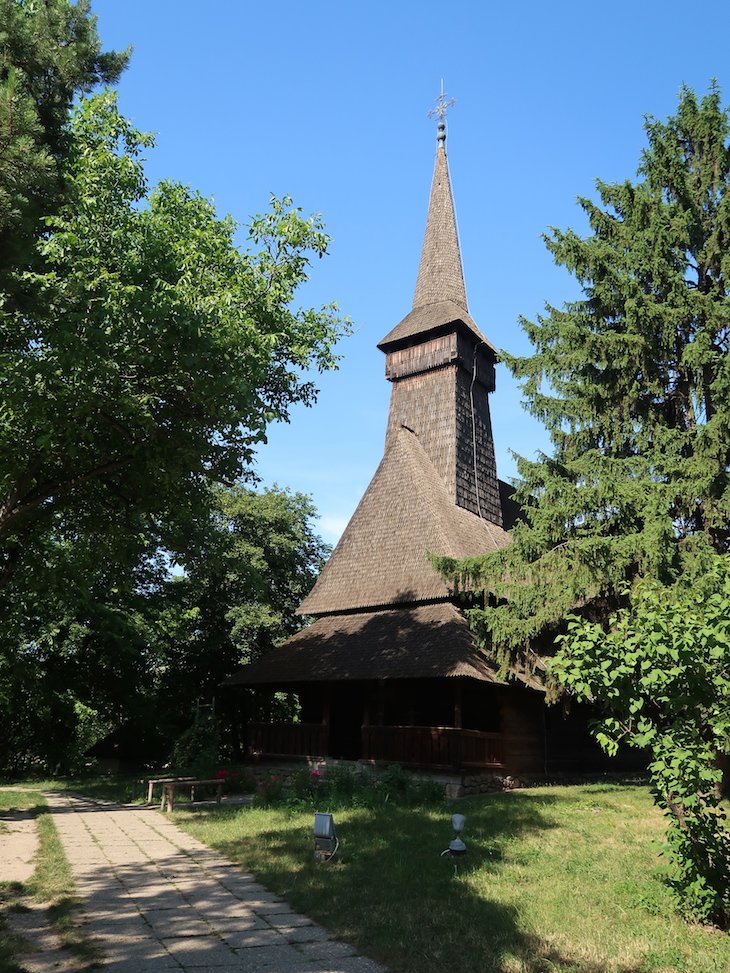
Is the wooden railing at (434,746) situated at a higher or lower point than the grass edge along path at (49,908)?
higher

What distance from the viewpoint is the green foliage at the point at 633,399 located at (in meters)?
13.0

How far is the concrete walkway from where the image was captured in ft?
17.4

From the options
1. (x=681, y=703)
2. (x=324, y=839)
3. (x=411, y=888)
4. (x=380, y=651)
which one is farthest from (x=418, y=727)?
(x=681, y=703)

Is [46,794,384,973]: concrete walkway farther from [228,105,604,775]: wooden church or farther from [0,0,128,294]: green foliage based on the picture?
[228,105,604,775]: wooden church

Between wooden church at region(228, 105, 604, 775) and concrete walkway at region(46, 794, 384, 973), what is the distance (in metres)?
6.62

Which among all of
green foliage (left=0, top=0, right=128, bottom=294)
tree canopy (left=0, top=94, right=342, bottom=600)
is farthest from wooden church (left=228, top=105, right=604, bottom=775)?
green foliage (left=0, top=0, right=128, bottom=294)

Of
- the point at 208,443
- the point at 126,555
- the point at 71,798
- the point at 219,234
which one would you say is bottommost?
the point at 71,798

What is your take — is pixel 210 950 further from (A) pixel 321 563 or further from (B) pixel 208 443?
(A) pixel 321 563

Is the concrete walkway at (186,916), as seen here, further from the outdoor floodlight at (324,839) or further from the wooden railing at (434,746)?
the wooden railing at (434,746)

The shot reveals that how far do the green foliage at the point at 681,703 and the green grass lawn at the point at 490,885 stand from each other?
50cm

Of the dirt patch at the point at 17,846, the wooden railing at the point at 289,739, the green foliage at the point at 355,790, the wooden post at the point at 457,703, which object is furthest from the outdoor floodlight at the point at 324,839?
the wooden railing at the point at 289,739

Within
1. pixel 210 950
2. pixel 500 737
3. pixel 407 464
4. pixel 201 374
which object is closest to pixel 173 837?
pixel 210 950

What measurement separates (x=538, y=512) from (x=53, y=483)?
9.13 meters

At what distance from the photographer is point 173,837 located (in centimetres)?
1079
